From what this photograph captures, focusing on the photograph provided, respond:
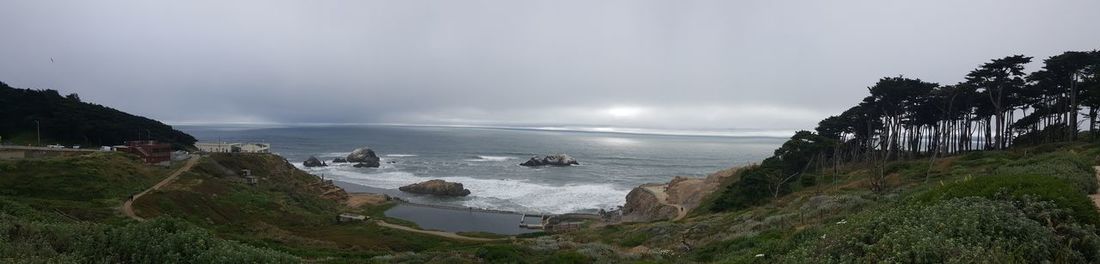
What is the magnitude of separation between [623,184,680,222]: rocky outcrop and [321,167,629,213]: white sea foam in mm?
4412

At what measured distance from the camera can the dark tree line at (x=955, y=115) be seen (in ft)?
131

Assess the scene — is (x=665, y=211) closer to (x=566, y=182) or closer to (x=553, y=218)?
→ (x=553, y=218)

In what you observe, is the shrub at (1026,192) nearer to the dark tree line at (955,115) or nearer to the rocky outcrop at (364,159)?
the dark tree line at (955,115)

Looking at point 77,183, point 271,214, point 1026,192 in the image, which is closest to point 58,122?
point 77,183

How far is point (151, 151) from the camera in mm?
50562

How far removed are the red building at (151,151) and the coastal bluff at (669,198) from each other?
48.1 meters

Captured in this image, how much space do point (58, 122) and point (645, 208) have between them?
7657 centimetres

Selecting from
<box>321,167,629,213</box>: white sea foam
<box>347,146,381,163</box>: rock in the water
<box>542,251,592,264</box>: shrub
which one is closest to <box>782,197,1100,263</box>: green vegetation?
<box>542,251,592,264</box>: shrub

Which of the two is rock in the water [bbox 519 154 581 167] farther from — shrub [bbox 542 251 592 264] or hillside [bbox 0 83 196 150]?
shrub [bbox 542 251 592 264]

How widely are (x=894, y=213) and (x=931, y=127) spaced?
64.8 m

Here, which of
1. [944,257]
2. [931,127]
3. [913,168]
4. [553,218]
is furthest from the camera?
[931,127]

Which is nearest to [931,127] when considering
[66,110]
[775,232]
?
[775,232]

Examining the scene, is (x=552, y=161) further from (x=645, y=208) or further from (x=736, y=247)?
(x=736, y=247)

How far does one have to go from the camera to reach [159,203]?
33.9 m
